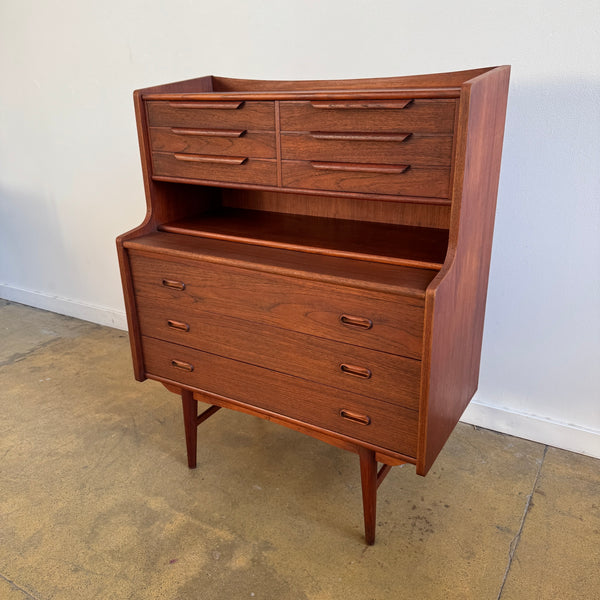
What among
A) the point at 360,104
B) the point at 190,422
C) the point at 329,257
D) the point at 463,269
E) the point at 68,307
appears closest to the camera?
the point at 360,104

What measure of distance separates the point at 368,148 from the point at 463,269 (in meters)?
0.40

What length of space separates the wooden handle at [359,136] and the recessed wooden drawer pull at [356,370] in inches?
23.1

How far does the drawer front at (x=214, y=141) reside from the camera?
1587 millimetres

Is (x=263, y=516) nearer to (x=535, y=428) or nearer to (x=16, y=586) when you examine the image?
(x=16, y=586)

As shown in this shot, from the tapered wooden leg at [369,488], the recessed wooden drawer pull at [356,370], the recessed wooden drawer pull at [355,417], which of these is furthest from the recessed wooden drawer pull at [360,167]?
the tapered wooden leg at [369,488]

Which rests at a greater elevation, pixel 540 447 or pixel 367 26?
pixel 367 26

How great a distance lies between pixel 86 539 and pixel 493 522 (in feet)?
4.26

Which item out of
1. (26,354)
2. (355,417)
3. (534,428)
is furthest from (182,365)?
(26,354)

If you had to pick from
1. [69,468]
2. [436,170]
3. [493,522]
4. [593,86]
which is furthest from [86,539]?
[593,86]

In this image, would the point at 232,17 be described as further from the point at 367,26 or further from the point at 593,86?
the point at 593,86

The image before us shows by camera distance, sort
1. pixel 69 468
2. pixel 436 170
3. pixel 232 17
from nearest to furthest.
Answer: pixel 436 170
pixel 69 468
pixel 232 17

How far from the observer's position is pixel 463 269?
150 cm

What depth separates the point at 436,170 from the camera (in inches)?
54.2

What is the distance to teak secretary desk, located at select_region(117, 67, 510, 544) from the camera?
1.39 m
